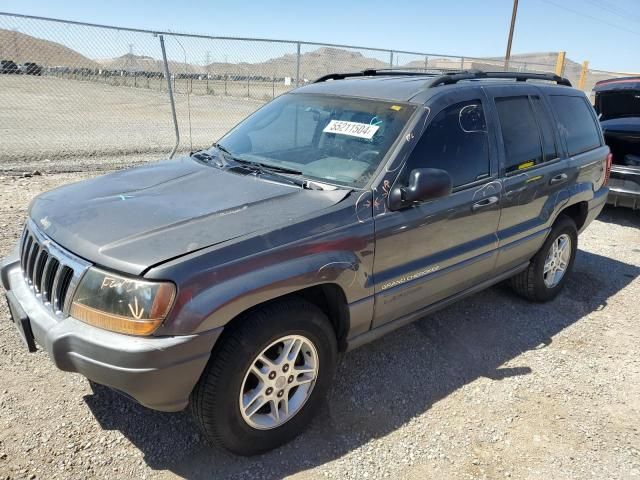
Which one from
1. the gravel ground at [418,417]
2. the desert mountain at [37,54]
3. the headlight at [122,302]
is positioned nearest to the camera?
the headlight at [122,302]

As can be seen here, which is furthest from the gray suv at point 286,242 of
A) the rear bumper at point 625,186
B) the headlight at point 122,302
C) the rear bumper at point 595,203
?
the rear bumper at point 625,186

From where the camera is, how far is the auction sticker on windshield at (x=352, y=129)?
3121mm

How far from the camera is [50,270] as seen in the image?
2438mm

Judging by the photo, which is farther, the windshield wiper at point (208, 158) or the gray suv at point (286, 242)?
the windshield wiper at point (208, 158)

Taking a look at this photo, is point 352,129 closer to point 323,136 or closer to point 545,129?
point 323,136

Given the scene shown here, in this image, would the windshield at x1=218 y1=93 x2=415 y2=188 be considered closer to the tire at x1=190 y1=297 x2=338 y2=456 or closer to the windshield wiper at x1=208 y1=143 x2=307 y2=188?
the windshield wiper at x1=208 y1=143 x2=307 y2=188

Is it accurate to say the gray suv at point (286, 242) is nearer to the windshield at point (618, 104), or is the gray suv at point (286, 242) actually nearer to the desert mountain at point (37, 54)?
the windshield at point (618, 104)

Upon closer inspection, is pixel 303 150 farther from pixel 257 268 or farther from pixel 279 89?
pixel 279 89

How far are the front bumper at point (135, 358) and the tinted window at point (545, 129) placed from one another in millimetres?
3140

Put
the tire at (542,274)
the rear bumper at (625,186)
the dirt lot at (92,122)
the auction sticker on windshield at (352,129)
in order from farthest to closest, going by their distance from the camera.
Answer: the dirt lot at (92,122), the rear bumper at (625,186), the tire at (542,274), the auction sticker on windshield at (352,129)

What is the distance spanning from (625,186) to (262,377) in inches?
245

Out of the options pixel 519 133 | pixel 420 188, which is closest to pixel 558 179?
pixel 519 133

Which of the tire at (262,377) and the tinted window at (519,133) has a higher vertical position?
the tinted window at (519,133)

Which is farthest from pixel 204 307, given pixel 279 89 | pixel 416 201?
pixel 279 89
